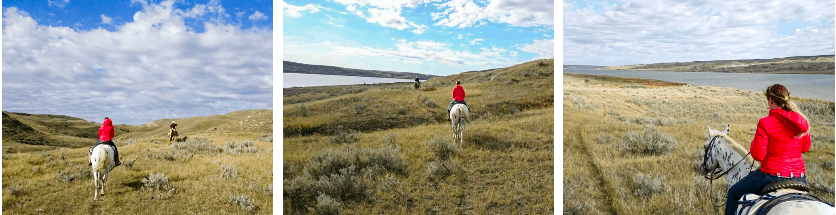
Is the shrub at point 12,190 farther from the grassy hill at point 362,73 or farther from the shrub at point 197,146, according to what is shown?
the grassy hill at point 362,73

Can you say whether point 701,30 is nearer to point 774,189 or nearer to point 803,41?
point 803,41

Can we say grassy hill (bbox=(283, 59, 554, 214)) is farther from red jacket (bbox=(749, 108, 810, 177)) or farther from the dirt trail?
red jacket (bbox=(749, 108, 810, 177))

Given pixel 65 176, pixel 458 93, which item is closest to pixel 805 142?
pixel 458 93

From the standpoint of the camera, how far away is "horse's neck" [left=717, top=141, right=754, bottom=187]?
3.27 meters

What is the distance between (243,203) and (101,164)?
191 cm

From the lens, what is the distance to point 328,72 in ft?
23.1

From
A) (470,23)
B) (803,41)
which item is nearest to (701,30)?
(803,41)

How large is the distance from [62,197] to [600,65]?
27.6 ft

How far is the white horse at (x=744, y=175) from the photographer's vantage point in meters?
2.75

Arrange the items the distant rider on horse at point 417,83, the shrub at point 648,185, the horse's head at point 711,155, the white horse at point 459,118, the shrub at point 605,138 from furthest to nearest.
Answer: the distant rider on horse at point 417,83 → the white horse at point 459,118 → the shrub at point 605,138 → the shrub at point 648,185 → the horse's head at point 711,155

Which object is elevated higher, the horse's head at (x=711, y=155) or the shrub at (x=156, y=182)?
the horse's head at (x=711, y=155)

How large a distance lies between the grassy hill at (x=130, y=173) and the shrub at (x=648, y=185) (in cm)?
533

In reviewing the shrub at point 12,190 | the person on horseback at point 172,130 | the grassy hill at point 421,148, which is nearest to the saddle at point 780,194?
the grassy hill at point 421,148

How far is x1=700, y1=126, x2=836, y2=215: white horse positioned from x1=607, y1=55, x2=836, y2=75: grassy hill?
185 cm
